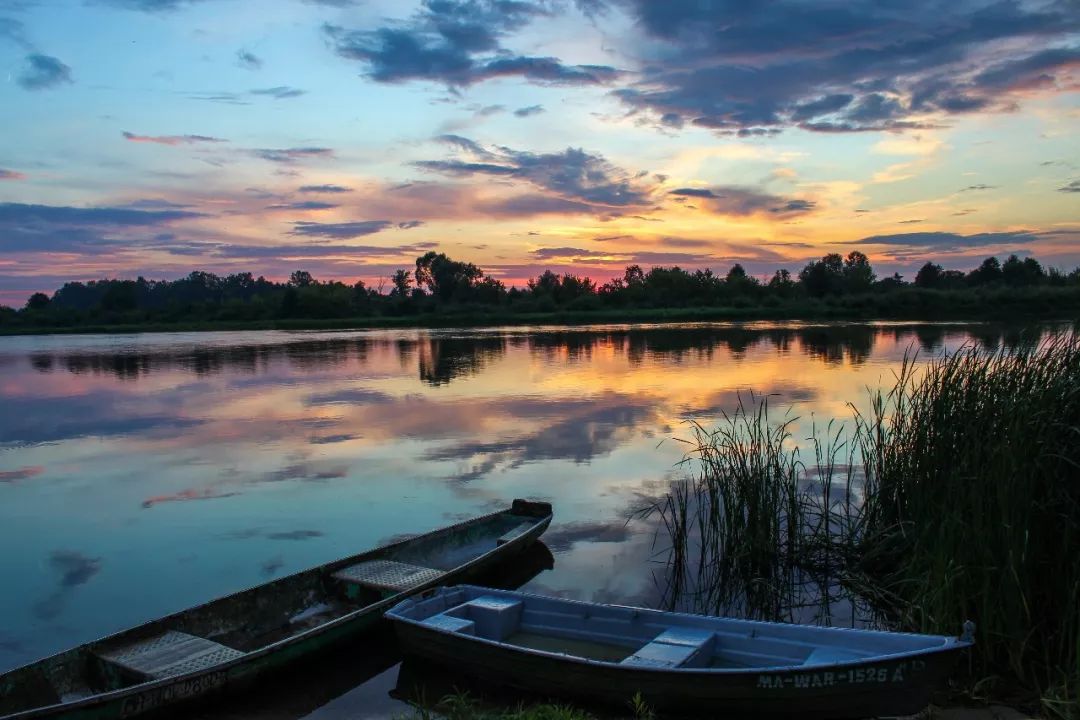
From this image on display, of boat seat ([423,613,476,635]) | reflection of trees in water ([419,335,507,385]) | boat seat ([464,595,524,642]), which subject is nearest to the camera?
boat seat ([423,613,476,635])

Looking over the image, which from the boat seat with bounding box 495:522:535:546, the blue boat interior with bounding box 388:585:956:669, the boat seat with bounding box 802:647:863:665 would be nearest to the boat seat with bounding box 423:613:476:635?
the blue boat interior with bounding box 388:585:956:669

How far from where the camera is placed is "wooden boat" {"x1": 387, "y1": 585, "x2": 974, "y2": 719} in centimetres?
483

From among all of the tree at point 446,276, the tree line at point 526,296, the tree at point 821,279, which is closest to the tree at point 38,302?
the tree line at point 526,296

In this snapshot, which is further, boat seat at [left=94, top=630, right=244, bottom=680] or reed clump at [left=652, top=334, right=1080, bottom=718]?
boat seat at [left=94, top=630, right=244, bottom=680]

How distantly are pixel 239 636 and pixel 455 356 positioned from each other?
92.1 feet

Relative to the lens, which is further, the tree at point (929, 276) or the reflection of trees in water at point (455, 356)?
the tree at point (929, 276)

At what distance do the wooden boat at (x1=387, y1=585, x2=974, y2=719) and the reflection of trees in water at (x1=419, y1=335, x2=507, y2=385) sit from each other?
1845cm

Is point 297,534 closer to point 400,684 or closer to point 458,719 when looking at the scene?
point 400,684

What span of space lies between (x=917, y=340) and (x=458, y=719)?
3582cm

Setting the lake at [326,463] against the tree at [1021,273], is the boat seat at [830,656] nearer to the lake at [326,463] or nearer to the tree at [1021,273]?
the lake at [326,463]

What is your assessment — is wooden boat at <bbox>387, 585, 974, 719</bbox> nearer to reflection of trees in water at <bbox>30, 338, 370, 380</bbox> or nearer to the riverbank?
reflection of trees in water at <bbox>30, 338, 370, 380</bbox>

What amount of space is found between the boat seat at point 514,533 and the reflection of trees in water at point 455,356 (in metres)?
15.6

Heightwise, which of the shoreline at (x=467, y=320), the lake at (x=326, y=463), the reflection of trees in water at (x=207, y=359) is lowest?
the lake at (x=326, y=463)

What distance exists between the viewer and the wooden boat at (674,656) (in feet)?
15.8
